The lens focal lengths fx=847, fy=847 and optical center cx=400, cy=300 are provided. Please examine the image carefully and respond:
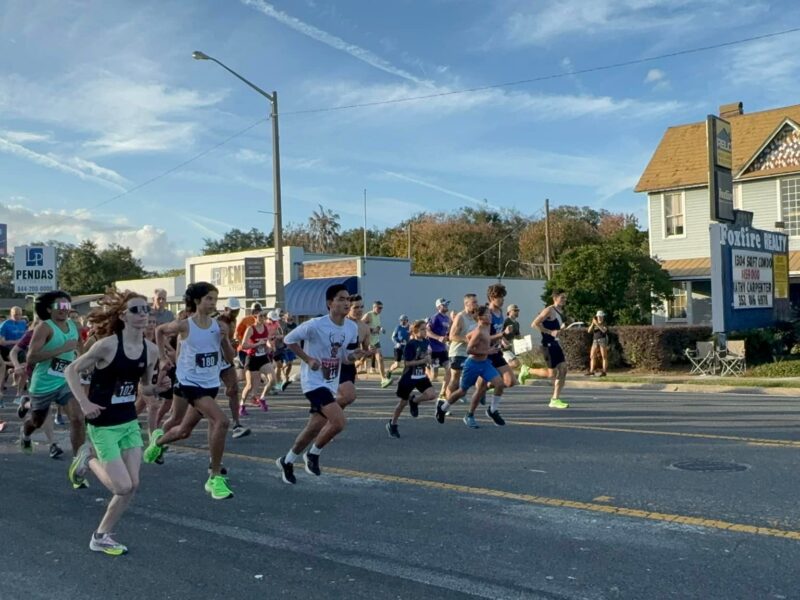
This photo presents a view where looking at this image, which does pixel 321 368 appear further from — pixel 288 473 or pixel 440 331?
pixel 440 331

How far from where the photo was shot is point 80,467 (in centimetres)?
728

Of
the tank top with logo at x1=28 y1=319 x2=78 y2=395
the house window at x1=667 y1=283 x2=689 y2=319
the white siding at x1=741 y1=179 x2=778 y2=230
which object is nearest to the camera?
the tank top with logo at x1=28 y1=319 x2=78 y2=395

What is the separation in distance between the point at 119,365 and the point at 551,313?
8.18 metres

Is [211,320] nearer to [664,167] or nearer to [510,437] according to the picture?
[510,437]

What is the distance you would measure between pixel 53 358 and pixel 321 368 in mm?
3012

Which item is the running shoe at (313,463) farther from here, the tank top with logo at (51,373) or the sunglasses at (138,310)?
the tank top with logo at (51,373)

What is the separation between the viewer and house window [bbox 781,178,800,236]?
2907 cm

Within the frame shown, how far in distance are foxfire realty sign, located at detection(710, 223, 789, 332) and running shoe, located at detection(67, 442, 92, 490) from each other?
1649cm

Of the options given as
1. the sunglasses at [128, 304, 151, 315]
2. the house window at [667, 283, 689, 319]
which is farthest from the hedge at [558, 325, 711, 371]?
the sunglasses at [128, 304, 151, 315]

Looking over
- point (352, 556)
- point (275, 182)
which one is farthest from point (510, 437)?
point (275, 182)

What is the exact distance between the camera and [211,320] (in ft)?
25.6

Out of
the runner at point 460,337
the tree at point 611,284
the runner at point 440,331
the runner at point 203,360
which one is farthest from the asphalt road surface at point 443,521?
the tree at point 611,284

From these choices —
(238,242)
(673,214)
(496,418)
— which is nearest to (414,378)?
(496,418)

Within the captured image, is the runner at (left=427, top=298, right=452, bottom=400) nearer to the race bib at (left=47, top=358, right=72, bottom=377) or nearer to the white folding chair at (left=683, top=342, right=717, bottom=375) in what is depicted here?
the race bib at (left=47, top=358, right=72, bottom=377)
